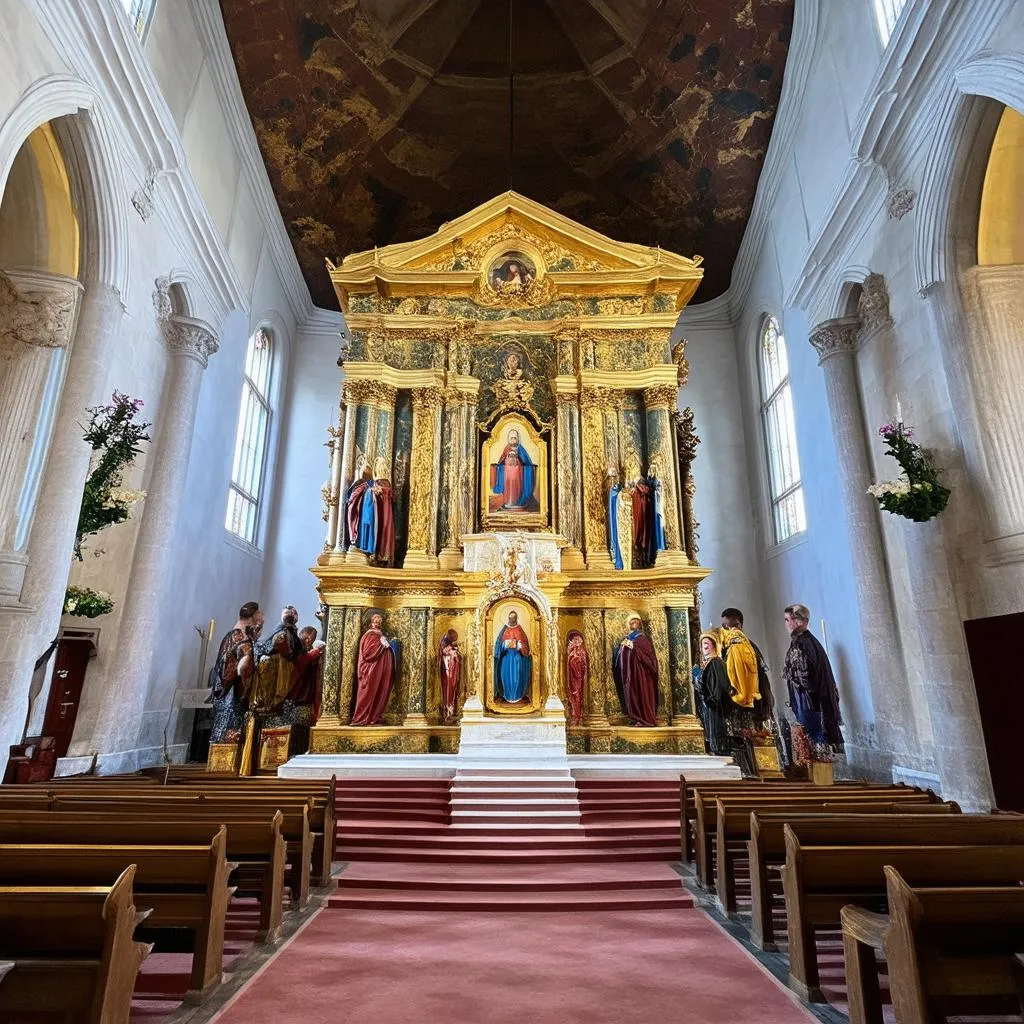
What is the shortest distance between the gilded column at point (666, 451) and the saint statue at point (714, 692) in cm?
170

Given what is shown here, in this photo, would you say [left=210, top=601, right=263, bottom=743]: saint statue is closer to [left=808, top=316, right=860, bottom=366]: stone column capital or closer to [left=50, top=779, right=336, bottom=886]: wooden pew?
[left=50, top=779, right=336, bottom=886]: wooden pew

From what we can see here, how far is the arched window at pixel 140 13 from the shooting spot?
10016mm

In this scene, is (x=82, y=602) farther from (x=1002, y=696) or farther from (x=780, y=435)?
(x=780, y=435)

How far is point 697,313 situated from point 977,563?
12.3 metres

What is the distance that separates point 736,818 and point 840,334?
8.79 meters

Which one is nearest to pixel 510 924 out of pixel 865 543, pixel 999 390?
pixel 999 390

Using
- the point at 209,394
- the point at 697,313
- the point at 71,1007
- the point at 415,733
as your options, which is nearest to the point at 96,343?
the point at 209,394

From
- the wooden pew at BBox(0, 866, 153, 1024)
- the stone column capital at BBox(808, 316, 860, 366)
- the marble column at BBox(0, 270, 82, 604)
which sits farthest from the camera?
the stone column capital at BBox(808, 316, 860, 366)

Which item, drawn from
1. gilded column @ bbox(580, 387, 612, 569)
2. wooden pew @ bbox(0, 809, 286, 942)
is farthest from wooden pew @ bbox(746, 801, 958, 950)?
gilded column @ bbox(580, 387, 612, 569)

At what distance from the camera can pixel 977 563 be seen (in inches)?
324

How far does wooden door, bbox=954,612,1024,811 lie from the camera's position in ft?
24.6

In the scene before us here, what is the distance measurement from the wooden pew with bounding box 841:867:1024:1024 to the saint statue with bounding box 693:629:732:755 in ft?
26.4

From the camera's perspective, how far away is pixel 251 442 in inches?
654

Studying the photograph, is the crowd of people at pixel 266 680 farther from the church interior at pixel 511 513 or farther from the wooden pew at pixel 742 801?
the wooden pew at pixel 742 801
